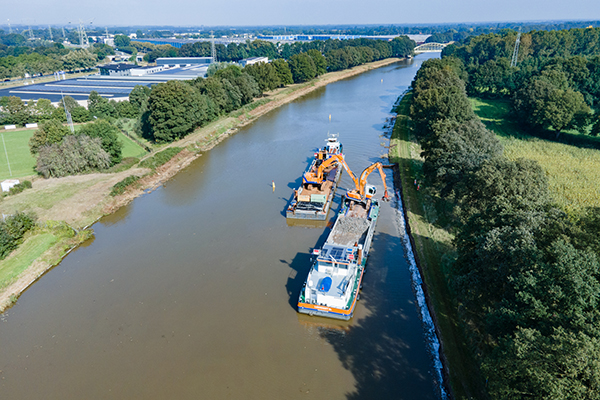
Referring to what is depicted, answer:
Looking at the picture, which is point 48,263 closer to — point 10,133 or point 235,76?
point 10,133

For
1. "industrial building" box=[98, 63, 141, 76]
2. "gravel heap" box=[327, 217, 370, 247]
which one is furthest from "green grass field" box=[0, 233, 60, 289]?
"industrial building" box=[98, 63, 141, 76]

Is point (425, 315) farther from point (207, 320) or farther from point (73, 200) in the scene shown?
point (73, 200)

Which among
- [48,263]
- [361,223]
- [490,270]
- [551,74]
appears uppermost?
[551,74]

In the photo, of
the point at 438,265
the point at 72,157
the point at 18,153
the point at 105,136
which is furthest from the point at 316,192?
the point at 18,153

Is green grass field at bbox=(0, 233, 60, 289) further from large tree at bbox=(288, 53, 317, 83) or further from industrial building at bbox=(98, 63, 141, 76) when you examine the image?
industrial building at bbox=(98, 63, 141, 76)

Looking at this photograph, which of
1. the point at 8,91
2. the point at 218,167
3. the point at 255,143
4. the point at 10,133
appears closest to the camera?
the point at 218,167

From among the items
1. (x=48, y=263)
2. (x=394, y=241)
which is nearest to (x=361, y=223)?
(x=394, y=241)

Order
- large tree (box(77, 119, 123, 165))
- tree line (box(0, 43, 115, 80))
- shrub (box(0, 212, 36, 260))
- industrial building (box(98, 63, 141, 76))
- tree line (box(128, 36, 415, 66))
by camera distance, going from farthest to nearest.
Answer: tree line (box(128, 36, 415, 66)), tree line (box(0, 43, 115, 80)), industrial building (box(98, 63, 141, 76)), large tree (box(77, 119, 123, 165)), shrub (box(0, 212, 36, 260))
